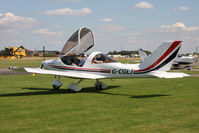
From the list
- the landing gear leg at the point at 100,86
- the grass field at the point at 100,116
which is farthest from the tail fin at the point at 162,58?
the landing gear leg at the point at 100,86

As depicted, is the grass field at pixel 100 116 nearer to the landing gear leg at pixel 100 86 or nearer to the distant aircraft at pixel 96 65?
the distant aircraft at pixel 96 65

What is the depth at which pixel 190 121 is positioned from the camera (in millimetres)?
7293

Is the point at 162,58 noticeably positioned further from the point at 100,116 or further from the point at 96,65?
the point at 100,116

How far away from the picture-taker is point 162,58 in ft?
40.3

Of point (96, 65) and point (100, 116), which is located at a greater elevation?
point (96, 65)

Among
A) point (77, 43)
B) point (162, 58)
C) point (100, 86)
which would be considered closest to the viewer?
point (162, 58)

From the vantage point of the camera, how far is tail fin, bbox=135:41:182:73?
12.0 metres

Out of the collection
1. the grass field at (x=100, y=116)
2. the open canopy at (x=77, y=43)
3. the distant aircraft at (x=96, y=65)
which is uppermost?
the open canopy at (x=77, y=43)

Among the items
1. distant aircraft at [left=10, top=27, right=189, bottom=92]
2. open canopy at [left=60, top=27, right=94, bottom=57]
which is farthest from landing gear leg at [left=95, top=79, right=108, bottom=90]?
open canopy at [left=60, top=27, right=94, bottom=57]

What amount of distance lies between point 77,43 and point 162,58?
506 centimetres

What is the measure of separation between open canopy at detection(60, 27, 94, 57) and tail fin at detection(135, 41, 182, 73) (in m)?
3.96

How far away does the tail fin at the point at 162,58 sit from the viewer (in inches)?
472

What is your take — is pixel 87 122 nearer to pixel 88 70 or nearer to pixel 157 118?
pixel 157 118

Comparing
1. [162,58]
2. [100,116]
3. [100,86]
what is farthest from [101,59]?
[100,116]
